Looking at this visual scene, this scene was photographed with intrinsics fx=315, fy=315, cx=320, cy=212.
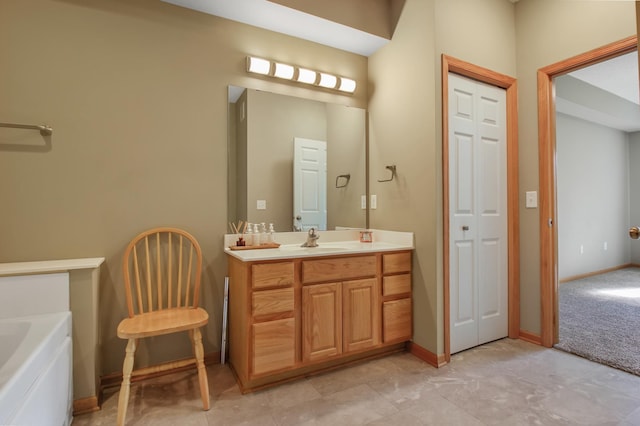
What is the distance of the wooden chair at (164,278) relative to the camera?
1801 millimetres

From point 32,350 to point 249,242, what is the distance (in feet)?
4.22

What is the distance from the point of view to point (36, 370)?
3.73 ft

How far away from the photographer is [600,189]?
5.06m

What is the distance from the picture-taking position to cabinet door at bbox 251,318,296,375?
179cm

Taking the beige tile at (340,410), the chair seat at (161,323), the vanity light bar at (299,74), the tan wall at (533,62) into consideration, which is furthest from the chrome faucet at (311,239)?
the tan wall at (533,62)

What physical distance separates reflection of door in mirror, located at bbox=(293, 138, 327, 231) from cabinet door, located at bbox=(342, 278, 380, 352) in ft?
2.25

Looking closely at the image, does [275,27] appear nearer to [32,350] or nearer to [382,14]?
[382,14]

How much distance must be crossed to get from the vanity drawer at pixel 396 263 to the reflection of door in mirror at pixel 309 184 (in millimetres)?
639

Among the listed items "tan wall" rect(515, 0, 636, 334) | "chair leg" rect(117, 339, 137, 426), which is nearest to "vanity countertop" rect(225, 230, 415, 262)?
"chair leg" rect(117, 339, 137, 426)

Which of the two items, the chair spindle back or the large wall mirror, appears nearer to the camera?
the chair spindle back

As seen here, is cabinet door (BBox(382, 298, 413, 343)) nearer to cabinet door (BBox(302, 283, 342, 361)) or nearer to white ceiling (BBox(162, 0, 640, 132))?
cabinet door (BBox(302, 283, 342, 361))

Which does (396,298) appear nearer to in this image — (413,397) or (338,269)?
(338,269)

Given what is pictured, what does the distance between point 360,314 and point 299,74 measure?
185 cm

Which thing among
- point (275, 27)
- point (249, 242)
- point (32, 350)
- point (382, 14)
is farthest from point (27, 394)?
point (382, 14)
